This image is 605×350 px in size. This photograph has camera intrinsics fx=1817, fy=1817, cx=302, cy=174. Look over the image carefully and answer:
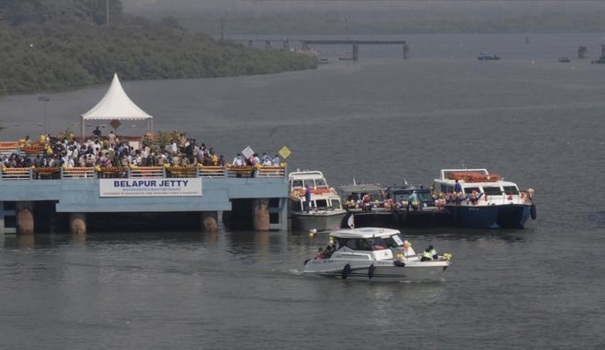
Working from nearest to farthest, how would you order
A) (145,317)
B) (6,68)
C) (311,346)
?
(311,346) < (145,317) < (6,68)

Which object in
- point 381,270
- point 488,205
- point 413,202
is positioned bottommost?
point 381,270

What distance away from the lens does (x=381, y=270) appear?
59.7 meters

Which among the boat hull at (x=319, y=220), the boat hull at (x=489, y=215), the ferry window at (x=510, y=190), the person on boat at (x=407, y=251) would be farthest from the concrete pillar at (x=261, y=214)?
the person on boat at (x=407, y=251)

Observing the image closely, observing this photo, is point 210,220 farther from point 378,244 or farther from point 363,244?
point 378,244

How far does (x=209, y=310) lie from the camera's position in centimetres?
5628

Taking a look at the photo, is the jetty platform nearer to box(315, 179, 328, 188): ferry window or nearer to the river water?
the river water

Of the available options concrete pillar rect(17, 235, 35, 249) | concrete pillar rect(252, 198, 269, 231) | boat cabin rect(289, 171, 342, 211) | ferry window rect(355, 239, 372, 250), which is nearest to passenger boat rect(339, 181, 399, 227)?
boat cabin rect(289, 171, 342, 211)

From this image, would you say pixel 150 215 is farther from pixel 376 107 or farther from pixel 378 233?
pixel 376 107

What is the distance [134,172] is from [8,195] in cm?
475

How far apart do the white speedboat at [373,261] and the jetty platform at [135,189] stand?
7743mm

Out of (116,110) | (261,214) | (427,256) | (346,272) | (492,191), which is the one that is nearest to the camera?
(427,256)

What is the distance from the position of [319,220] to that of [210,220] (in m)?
4.17

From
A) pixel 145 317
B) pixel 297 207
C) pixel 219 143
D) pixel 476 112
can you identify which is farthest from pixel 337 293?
pixel 476 112

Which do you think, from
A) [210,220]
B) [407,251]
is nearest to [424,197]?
[210,220]
